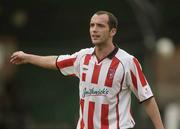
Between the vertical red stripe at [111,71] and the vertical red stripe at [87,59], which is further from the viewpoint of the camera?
the vertical red stripe at [87,59]

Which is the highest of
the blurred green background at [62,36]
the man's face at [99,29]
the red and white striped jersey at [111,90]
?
the man's face at [99,29]

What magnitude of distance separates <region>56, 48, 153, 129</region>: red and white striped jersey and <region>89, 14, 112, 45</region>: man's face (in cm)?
22

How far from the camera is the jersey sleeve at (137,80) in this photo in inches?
334

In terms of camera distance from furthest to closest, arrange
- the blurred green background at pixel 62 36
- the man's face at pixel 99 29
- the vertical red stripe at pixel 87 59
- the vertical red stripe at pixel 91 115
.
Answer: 1. the blurred green background at pixel 62 36
2. the vertical red stripe at pixel 87 59
3. the vertical red stripe at pixel 91 115
4. the man's face at pixel 99 29

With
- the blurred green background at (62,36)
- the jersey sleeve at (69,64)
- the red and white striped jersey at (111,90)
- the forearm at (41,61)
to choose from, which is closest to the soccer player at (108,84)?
the red and white striped jersey at (111,90)

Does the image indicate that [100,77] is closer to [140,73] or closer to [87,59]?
[87,59]

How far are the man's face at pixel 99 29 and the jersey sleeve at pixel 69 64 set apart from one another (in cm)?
42

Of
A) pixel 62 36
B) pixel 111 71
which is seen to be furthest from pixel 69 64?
pixel 62 36

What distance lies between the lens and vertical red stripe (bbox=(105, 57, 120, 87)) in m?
8.51

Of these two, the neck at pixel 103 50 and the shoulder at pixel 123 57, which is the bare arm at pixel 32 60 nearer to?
the neck at pixel 103 50

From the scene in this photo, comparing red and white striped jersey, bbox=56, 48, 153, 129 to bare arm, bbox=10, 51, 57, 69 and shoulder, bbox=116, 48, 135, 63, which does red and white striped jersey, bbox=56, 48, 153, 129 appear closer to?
shoulder, bbox=116, 48, 135, 63

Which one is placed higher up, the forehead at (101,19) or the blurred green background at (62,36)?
the forehead at (101,19)

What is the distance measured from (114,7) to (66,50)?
1746 mm

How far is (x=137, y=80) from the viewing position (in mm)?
8516
